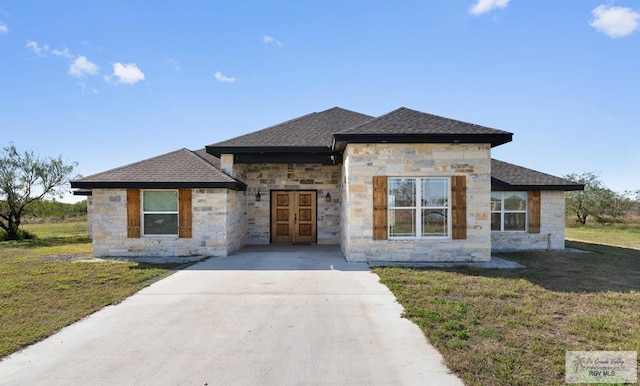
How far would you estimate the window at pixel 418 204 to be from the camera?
8938mm

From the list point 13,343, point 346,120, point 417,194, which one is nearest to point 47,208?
point 346,120

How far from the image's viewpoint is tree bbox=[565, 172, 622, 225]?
23.2 meters

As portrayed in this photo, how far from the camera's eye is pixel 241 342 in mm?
4082

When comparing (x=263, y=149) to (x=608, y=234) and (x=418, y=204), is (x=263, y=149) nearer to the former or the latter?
(x=418, y=204)

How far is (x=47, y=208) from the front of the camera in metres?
19.7

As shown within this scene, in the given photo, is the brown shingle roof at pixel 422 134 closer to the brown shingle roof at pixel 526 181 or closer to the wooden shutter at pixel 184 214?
the brown shingle roof at pixel 526 181

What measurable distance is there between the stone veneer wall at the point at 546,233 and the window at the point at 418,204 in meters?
4.15

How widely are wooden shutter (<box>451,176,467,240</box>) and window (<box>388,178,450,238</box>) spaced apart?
15 centimetres

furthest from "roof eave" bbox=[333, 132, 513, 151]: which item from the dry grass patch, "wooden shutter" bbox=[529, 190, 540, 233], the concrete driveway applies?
"wooden shutter" bbox=[529, 190, 540, 233]

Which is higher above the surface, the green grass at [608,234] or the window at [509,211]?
the window at [509,211]

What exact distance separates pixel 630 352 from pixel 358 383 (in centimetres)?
301

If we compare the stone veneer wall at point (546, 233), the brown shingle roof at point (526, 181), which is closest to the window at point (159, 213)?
the brown shingle roof at point (526, 181)

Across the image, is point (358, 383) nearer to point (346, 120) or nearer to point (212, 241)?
point (212, 241)

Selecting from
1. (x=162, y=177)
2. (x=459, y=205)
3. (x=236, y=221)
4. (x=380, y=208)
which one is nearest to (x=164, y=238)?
(x=162, y=177)
